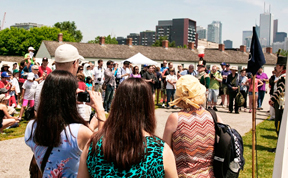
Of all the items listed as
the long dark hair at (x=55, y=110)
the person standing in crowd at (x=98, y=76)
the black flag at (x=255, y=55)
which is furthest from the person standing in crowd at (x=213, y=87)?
the long dark hair at (x=55, y=110)

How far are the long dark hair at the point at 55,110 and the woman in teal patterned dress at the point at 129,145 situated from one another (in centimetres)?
46

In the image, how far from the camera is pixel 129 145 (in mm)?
1821

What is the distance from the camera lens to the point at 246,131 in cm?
947

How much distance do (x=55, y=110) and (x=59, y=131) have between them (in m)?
0.17

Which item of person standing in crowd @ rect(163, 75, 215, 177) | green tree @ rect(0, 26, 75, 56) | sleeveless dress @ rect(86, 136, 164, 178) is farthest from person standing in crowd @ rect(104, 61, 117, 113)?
green tree @ rect(0, 26, 75, 56)

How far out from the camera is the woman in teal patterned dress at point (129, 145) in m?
1.81

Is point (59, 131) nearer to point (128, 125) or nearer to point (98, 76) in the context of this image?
point (128, 125)

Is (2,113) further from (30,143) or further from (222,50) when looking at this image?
(222,50)

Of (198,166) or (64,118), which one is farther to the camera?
(198,166)

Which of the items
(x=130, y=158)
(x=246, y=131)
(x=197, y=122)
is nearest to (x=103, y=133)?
(x=130, y=158)

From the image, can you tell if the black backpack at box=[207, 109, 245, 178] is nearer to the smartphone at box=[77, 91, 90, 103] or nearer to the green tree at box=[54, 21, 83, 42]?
the smartphone at box=[77, 91, 90, 103]

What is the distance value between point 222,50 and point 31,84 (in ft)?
211

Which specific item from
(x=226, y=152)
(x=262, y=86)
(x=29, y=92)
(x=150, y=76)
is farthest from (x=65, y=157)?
(x=262, y=86)

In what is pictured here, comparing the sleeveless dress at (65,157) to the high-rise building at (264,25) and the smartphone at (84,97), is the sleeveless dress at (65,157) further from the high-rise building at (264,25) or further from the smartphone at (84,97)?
the high-rise building at (264,25)
